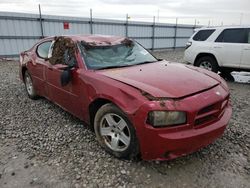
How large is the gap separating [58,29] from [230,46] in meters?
9.68

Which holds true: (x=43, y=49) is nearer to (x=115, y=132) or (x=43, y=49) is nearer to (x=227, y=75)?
(x=115, y=132)

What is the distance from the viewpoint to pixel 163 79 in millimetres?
2889

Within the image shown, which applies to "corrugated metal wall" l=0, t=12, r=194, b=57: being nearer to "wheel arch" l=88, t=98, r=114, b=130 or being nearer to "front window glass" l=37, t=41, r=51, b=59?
"front window glass" l=37, t=41, r=51, b=59

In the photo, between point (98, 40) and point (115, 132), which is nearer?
point (115, 132)

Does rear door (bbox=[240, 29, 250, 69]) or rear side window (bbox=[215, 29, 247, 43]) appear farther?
rear side window (bbox=[215, 29, 247, 43])

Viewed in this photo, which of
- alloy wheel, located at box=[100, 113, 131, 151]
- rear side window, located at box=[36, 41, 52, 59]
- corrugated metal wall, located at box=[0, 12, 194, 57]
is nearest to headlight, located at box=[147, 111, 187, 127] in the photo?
alloy wheel, located at box=[100, 113, 131, 151]

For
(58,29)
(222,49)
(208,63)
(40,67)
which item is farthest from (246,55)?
(58,29)

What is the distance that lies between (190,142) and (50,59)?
2.88 meters

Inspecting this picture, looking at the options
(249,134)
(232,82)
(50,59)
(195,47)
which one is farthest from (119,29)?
(249,134)

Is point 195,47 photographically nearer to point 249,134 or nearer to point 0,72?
point 249,134

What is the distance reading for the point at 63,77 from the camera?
11.2 ft

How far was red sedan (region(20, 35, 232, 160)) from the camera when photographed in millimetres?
2410

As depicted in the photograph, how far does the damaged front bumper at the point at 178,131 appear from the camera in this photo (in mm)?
2383

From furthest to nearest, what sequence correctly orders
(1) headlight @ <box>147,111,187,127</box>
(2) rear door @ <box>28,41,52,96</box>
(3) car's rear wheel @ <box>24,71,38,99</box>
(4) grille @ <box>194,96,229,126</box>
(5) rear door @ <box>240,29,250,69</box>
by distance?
1. (5) rear door @ <box>240,29,250,69</box>
2. (3) car's rear wheel @ <box>24,71,38,99</box>
3. (2) rear door @ <box>28,41,52,96</box>
4. (4) grille @ <box>194,96,229,126</box>
5. (1) headlight @ <box>147,111,187,127</box>
